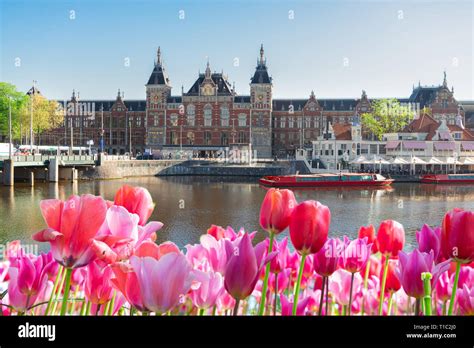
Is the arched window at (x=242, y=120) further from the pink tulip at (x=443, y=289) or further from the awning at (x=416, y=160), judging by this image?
the pink tulip at (x=443, y=289)

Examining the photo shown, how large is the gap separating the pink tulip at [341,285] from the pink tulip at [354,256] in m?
0.04

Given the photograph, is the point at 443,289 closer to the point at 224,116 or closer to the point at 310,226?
the point at 310,226

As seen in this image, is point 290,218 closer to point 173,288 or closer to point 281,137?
point 173,288

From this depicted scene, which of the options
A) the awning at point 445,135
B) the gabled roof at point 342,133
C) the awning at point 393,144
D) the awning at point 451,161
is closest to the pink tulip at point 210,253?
the awning at point 445,135

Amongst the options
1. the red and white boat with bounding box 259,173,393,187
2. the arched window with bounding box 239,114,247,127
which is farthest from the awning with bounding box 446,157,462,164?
the arched window with bounding box 239,114,247,127

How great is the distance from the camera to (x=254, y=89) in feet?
162

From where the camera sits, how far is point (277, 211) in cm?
121

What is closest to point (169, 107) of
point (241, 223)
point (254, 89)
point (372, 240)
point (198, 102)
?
point (198, 102)

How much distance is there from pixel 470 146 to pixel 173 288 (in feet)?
99.2

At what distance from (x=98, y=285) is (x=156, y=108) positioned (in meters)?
50.7

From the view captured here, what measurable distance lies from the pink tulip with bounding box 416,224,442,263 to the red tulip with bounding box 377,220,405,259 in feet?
0.24

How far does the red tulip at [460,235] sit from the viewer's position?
1126mm
